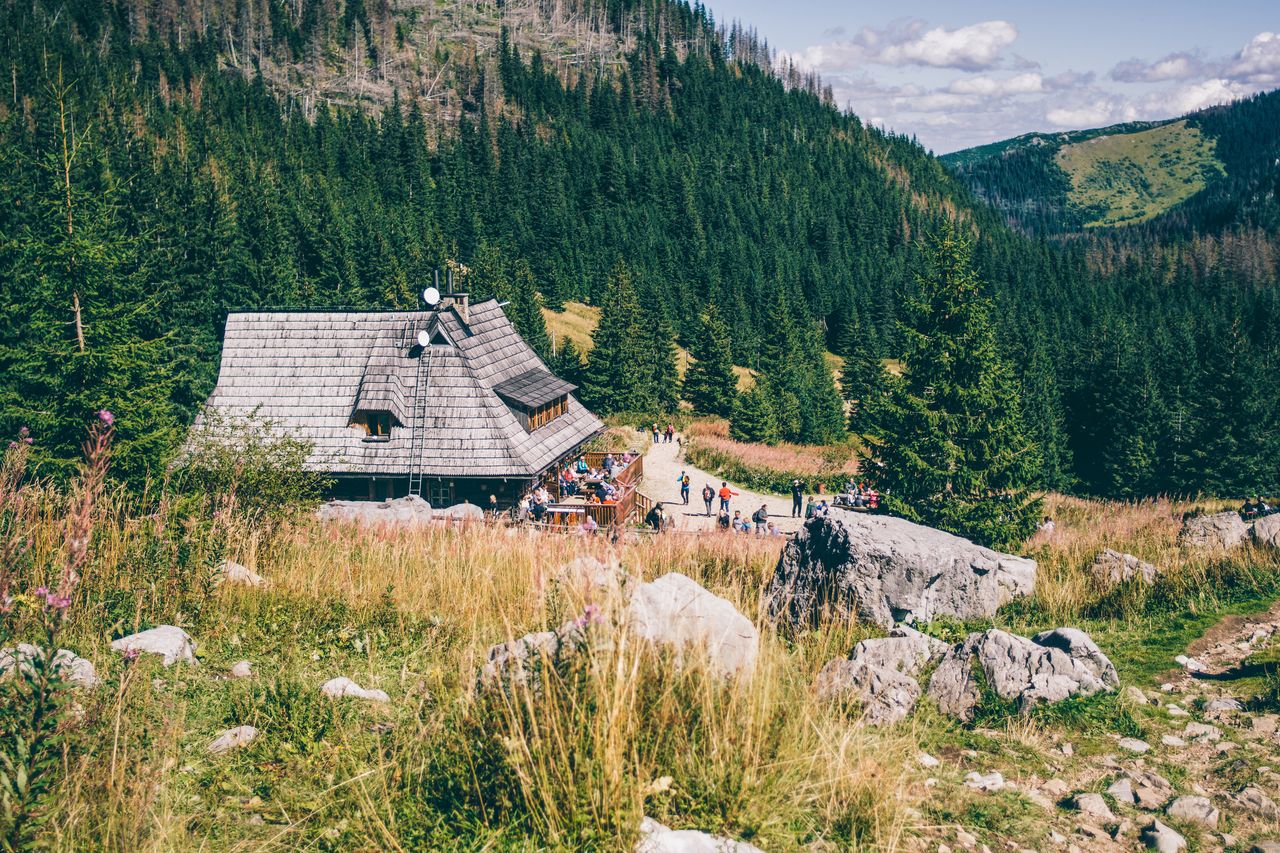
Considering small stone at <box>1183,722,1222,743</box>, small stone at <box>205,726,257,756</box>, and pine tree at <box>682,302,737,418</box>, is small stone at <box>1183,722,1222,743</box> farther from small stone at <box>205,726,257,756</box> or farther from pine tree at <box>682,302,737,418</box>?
pine tree at <box>682,302,737,418</box>

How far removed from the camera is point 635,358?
205 ft

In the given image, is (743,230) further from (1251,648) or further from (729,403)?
(1251,648)

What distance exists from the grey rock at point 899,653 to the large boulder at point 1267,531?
7958mm

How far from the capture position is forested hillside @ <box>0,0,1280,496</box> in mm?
30031

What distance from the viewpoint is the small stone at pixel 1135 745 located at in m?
5.57

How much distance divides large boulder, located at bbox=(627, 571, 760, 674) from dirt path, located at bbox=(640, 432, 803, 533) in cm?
2438

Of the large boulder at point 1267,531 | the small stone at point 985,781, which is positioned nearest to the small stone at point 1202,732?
the small stone at point 985,781

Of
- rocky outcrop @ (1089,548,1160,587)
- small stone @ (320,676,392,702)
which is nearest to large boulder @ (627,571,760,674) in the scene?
small stone @ (320,676,392,702)

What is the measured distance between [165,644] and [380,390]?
83.6 ft

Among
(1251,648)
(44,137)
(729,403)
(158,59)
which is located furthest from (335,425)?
(158,59)

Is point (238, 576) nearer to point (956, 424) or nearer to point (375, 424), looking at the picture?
point (956, 424)

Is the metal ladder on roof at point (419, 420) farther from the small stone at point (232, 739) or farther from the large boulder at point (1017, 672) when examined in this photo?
the small stone at point (232, 739)

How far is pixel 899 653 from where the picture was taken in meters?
6.33

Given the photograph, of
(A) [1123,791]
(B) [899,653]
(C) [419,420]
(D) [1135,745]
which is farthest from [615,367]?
(A) [1123,791]
